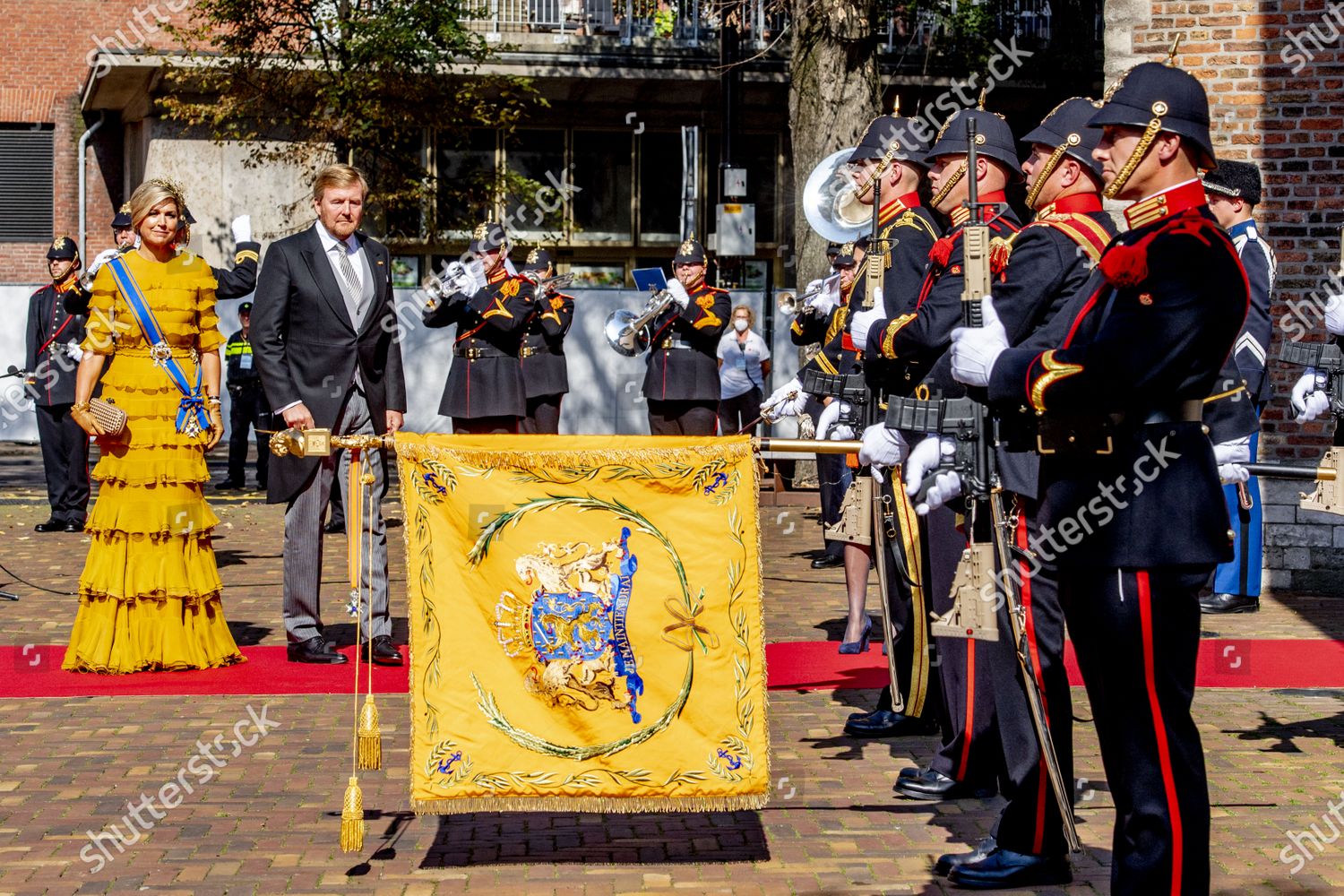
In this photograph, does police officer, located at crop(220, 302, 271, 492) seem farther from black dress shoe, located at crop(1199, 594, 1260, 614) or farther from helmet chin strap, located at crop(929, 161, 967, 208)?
helmet chin strap, located at crop(929, 161, 967, 208)

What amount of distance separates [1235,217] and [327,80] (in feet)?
50.0

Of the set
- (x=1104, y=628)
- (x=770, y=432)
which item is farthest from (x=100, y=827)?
(x=770, y=432)

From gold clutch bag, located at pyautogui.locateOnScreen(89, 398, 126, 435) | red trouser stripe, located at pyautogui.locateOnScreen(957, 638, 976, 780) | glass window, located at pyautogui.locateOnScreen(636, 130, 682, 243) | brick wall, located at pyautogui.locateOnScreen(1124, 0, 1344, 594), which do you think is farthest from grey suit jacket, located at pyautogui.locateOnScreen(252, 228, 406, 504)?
glass window, located at pyautogui.locateOnScreen(636, 130, 682, 243)

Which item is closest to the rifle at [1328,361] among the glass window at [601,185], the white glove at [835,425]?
the white glove at [835,425]

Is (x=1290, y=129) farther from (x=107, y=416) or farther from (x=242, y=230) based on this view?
(x=107, y=416)

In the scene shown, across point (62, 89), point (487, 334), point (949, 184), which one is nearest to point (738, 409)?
point (487, 334)

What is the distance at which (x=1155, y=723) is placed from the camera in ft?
13.4

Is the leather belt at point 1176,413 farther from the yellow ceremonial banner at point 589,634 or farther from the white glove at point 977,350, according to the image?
the yellow ceremonial banner at point 589,634

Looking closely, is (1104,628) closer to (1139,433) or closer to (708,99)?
(1139,433)

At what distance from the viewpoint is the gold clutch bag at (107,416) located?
8.09 meters

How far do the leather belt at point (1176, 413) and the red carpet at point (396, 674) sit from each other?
399 cm

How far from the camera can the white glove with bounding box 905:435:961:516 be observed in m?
5.17

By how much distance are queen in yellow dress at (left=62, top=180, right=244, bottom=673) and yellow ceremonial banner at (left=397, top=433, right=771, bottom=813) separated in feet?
11.7

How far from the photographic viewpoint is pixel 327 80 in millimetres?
22109
